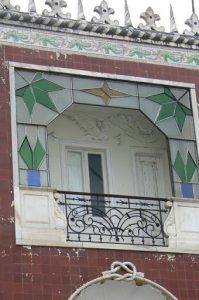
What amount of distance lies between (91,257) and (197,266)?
1721 mm

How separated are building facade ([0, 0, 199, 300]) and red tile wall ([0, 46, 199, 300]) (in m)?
0.02

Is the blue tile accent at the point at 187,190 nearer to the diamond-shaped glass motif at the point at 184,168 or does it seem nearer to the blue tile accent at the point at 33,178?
the diamond-shaped glass motif at the point at 184,168

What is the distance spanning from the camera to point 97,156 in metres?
17.8

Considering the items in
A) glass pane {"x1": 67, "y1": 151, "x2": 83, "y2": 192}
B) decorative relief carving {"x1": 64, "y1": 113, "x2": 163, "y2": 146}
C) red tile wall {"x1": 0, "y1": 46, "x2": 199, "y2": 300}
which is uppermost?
decorative relief carving {"x1": 64, "y1": 113, "x2": 163, "y2": 146}

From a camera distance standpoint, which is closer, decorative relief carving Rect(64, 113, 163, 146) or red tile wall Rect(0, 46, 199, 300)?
red tile wall Rect(0, 46, 199, 300)

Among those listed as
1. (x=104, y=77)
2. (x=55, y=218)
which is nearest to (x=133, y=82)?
(x=104, y=77)

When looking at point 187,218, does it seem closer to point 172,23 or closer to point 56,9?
point 172,23

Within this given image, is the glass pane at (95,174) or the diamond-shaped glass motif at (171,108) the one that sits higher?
the diamond-shaped glass motif at (171,108)

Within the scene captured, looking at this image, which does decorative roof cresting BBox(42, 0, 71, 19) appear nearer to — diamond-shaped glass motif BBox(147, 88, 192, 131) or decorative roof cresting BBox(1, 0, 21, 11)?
decorative roof cresting BBox(1, 0, 21, 11)

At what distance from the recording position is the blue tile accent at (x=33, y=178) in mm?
15820

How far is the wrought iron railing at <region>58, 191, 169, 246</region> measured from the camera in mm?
16125

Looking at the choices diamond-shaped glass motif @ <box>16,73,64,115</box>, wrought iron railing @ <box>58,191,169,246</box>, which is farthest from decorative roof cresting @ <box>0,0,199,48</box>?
wrought iron railing @ <box>58,191,169,246</box>

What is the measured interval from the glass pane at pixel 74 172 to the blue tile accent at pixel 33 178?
4.77 ft

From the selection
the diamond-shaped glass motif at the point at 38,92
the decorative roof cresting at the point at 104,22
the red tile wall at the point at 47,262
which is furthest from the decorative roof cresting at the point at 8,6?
the diamond-shaped glass motif at the point at 38,92
